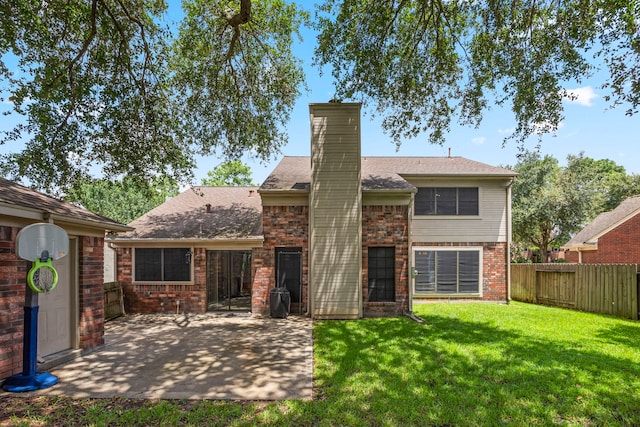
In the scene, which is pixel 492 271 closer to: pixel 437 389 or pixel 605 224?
pixel 437 389

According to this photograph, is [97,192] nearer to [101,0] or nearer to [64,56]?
[64,56]

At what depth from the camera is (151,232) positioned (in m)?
11.1

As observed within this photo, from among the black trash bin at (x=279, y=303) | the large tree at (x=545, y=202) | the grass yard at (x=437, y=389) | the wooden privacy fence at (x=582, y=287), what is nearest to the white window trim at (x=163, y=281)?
the black trash bin at (x=279, y=303)

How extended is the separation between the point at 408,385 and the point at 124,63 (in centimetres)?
1019

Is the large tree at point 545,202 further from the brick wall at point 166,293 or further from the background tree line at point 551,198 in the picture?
the brick wall at point 166,293

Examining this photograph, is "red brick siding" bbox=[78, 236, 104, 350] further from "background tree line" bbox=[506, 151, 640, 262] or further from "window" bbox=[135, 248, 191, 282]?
"background tree line" bbox=[506, 151, 640, 262]

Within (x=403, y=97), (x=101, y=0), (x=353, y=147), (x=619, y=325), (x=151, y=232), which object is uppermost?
(x=101, y=0)

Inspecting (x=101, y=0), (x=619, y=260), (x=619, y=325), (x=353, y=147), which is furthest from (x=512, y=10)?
(x=619, y=260)

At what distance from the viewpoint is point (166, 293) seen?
10.9m

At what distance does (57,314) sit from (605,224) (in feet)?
80.0

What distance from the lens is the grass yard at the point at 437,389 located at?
402 centimetres

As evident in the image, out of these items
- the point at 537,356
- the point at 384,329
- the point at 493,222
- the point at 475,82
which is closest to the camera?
the point at 537,356

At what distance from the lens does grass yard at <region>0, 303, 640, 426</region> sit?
4.02 meters

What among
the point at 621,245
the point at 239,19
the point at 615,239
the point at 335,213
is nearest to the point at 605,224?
the point at 615,239
